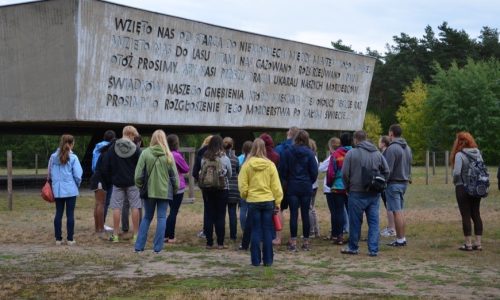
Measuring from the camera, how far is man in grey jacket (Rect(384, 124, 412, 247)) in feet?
37.8

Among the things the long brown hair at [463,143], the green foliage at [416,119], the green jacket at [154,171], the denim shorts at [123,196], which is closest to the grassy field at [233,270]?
the denim shorts at [123,196]

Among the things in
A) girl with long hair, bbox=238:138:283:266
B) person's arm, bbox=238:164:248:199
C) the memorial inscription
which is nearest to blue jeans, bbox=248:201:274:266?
girl with long hair, bbox=238:138:283:266

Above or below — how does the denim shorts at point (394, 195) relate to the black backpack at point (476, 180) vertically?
below

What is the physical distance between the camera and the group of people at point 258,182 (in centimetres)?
1015

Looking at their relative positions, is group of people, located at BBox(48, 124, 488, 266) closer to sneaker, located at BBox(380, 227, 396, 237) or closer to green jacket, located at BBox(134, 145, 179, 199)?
green jacket, located at BBox(134, 145, 179, 199)

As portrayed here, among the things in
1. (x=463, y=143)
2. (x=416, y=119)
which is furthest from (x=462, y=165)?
(x=416, y=119)

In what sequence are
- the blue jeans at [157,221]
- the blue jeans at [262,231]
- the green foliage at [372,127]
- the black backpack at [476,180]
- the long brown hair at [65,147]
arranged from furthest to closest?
1. the green foliage at [372,127]
2. the long brown hair at [65,147]
3. the black backpack at [476,180]
4. the blue jeans at [157,221]
5. the blue jeans at [262,231]

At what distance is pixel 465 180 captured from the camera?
11.0 m

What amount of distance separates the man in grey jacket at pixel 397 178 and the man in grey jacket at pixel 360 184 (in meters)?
0.87

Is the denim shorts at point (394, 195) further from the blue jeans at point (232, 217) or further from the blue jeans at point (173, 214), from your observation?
the blue jeans at point (173, 214)

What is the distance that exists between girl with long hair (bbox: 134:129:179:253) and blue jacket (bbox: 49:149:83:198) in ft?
5.07

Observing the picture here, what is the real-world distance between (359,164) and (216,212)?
2.09 metres

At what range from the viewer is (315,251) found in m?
11.0

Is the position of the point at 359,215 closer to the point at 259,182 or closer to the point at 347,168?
the point at 347,168
